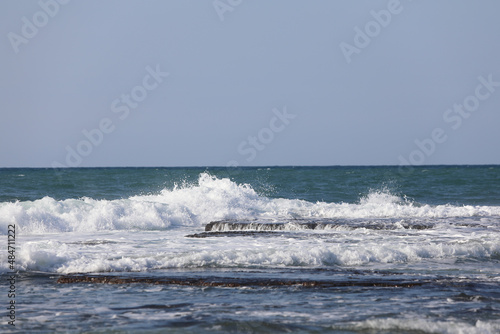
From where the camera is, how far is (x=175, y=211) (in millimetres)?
24406

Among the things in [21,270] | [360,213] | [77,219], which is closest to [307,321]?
[21,270]

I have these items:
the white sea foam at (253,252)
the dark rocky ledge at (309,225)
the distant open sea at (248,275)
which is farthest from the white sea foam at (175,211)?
the white sea foam at (253,252)

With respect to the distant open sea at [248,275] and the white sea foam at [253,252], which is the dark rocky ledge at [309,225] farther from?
the white sea foam at [253,252]

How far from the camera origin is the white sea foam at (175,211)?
2153 centimetres

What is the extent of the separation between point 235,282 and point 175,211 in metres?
14.5

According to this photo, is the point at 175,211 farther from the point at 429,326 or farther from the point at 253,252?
the point at 429,326

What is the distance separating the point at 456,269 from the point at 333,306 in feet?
14.3

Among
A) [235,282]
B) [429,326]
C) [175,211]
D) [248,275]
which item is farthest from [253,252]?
[175,211]

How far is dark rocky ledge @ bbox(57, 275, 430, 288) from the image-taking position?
32.6 feet

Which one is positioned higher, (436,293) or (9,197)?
(9,197)

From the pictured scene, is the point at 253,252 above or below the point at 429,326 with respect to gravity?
above

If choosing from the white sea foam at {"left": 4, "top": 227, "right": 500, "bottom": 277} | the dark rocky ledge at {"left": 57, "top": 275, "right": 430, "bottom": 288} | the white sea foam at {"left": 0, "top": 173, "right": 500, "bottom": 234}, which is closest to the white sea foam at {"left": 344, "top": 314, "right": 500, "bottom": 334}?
the dark rocky ledge at {"left": 57, "top": 275, "right": 430, "bottom": 288}

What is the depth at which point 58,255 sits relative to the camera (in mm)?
12680

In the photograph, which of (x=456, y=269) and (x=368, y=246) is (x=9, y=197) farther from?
(x=456, y=269)
